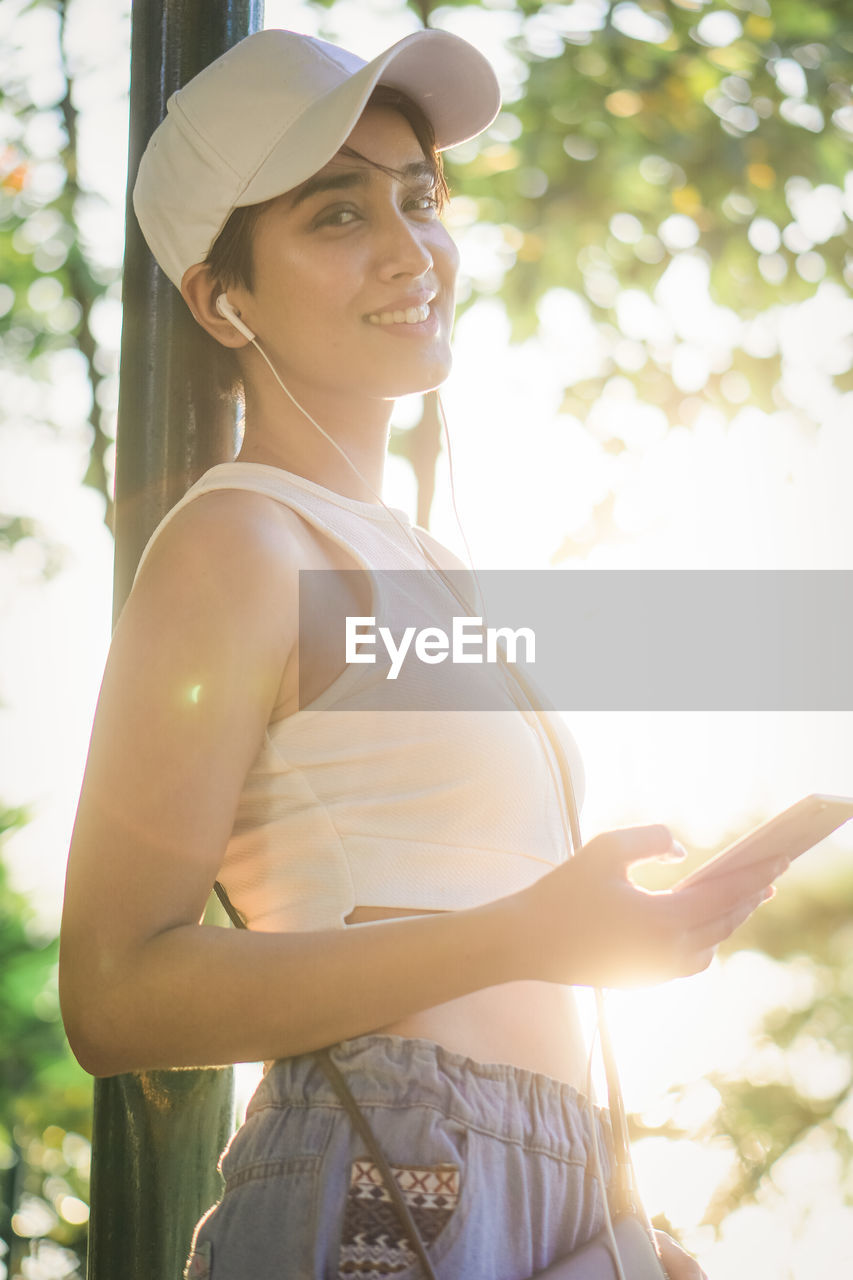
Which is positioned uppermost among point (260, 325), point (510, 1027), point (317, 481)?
point (260, 325)

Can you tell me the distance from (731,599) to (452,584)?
371cm

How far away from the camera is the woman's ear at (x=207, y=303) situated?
180cm

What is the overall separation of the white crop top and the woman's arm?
0.10 meters

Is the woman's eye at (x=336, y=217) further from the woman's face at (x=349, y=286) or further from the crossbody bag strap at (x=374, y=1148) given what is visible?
the crossbody bag strap at (x=374, y=1148)

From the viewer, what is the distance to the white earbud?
1.77 meters

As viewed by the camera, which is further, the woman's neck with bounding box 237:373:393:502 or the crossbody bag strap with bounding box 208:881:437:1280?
the woman's neck with bounding box 237:373:393:502

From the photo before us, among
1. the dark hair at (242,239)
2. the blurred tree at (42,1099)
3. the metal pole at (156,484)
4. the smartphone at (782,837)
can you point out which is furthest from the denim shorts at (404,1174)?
the blurred tree at (42,1099)

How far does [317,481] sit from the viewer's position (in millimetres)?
1776

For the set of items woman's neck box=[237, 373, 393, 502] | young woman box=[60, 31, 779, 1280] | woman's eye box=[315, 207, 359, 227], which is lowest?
young woman box=[60, 31, 779, 1280]

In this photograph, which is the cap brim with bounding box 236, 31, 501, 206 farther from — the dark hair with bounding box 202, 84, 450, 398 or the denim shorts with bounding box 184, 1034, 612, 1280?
the denim shorts with bounding box 184, 1034, 612, 1280

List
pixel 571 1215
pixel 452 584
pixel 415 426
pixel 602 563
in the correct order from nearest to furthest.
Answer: pixel 571 1215 → pixel 452 584 → pixel 415 426 → pixel 602 563

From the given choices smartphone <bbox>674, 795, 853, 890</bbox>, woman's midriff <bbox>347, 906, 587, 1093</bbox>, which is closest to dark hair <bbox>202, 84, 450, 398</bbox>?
woman's midriff <bbox>347, 906, 587, 1093</bbox>

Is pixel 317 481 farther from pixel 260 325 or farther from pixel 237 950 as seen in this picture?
pixel 237 950

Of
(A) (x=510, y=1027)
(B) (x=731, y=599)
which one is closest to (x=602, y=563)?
(B) (x=731, y=599)
